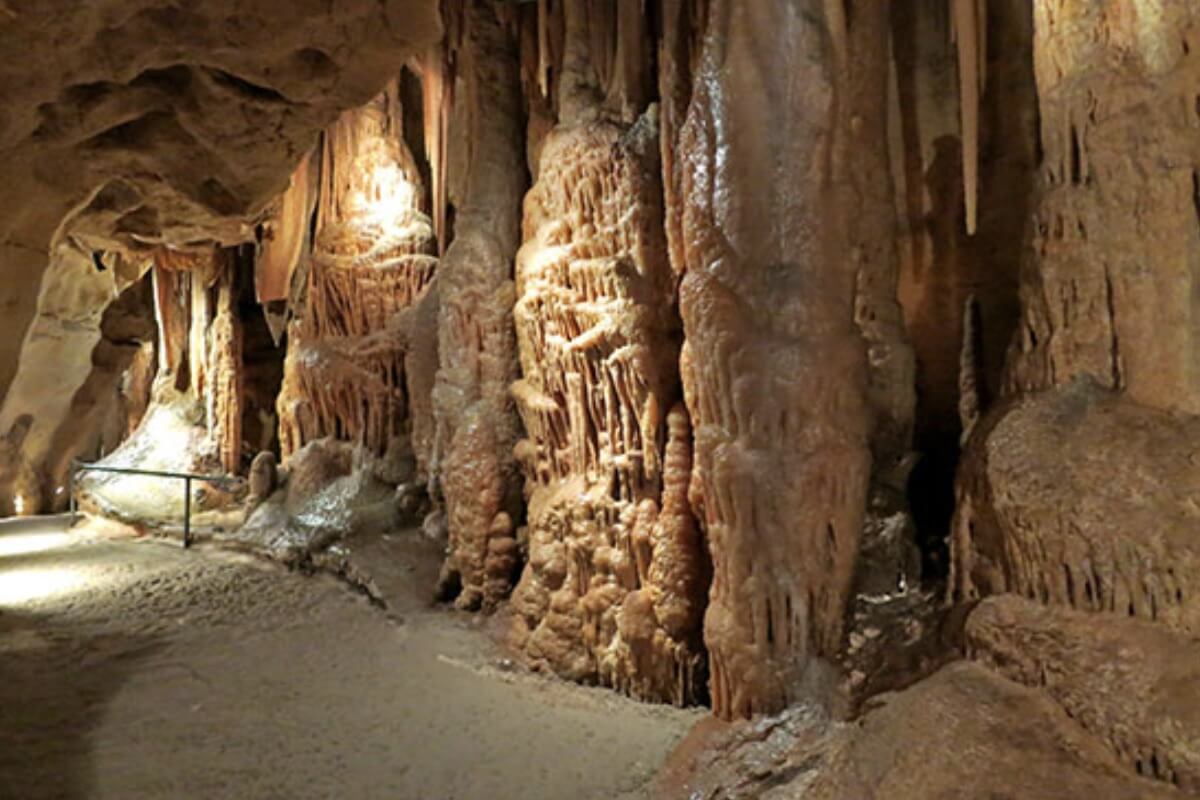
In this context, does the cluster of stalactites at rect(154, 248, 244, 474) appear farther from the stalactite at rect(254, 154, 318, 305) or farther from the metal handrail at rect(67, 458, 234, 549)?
→ the stalactite at rect(254, 154, 318, 305)

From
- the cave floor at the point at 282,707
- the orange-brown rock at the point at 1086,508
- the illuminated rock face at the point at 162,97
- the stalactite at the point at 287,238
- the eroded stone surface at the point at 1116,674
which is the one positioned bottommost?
the cave floor at the point at 282,707

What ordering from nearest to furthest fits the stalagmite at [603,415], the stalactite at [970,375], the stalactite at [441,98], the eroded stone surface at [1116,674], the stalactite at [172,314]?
1. the eroded stone surface at [1116,674]
2. the stalactite at [970,375]
3. the stalagmite at [603,415]
4. the stalactite at [441,98]
5. the stalactite at [172,314]

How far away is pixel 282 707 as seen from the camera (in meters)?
5.21

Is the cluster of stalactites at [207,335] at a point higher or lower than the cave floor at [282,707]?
higher

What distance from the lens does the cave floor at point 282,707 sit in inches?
166

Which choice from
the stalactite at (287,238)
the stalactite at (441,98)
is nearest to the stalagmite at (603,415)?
the stalactite at (441,98)

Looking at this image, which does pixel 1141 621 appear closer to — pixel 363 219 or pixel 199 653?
pixel 199 653

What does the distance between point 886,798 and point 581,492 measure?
11.2 ft

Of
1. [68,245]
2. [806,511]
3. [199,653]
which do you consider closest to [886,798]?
[806,511]

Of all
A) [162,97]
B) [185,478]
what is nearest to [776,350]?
[162,97]

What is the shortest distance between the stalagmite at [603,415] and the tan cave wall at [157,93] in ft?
6.76

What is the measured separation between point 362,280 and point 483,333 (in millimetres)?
3363

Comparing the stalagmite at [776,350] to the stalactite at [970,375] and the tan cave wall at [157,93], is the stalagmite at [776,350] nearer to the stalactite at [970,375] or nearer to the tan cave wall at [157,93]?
the stalactite at [970,375]

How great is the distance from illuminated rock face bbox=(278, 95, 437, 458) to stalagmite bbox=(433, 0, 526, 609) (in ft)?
6.77
